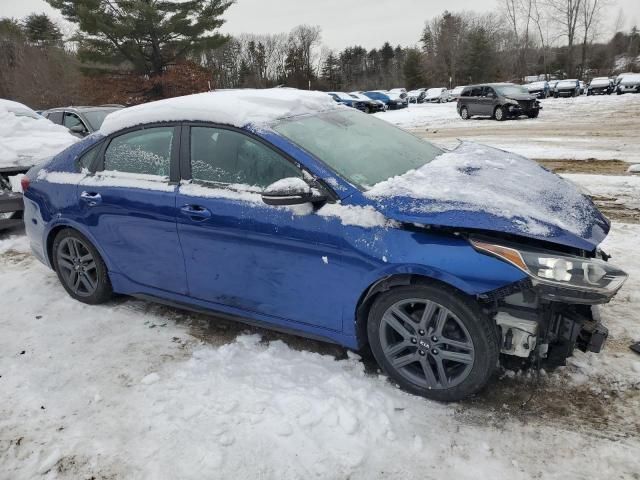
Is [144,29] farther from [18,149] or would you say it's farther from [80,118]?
[18,149]

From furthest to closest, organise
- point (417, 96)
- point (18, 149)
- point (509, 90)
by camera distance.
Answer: point (417, 96), point (509, 90), point (18, 149)

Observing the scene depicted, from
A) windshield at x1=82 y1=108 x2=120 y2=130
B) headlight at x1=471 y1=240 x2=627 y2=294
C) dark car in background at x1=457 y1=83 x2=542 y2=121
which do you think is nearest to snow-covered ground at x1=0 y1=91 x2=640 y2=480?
headlight at x1=471 y1=240 x2=627 y2=294

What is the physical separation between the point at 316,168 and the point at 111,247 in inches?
76.3

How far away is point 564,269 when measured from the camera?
2375mm

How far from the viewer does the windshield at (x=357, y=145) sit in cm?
304

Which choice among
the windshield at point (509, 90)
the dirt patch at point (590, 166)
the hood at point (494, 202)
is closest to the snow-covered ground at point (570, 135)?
the dirt patch at point (590, 166)

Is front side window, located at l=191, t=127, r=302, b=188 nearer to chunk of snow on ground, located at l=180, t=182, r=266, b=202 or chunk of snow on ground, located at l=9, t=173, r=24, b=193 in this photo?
chunk of snow on ground, located at l=180, t=182, r=266, b=202

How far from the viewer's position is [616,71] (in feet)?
164

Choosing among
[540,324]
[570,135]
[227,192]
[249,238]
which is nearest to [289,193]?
[249,238]

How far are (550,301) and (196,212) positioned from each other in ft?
7.22

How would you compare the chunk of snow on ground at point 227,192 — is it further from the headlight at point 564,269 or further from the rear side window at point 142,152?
the headlight at point 564,269

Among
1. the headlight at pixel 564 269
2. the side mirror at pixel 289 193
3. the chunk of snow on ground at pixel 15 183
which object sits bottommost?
the chunk of snow on ground at pixel 15 183

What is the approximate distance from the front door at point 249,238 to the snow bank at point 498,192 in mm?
524

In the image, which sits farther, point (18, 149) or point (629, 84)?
point (629, 84)
